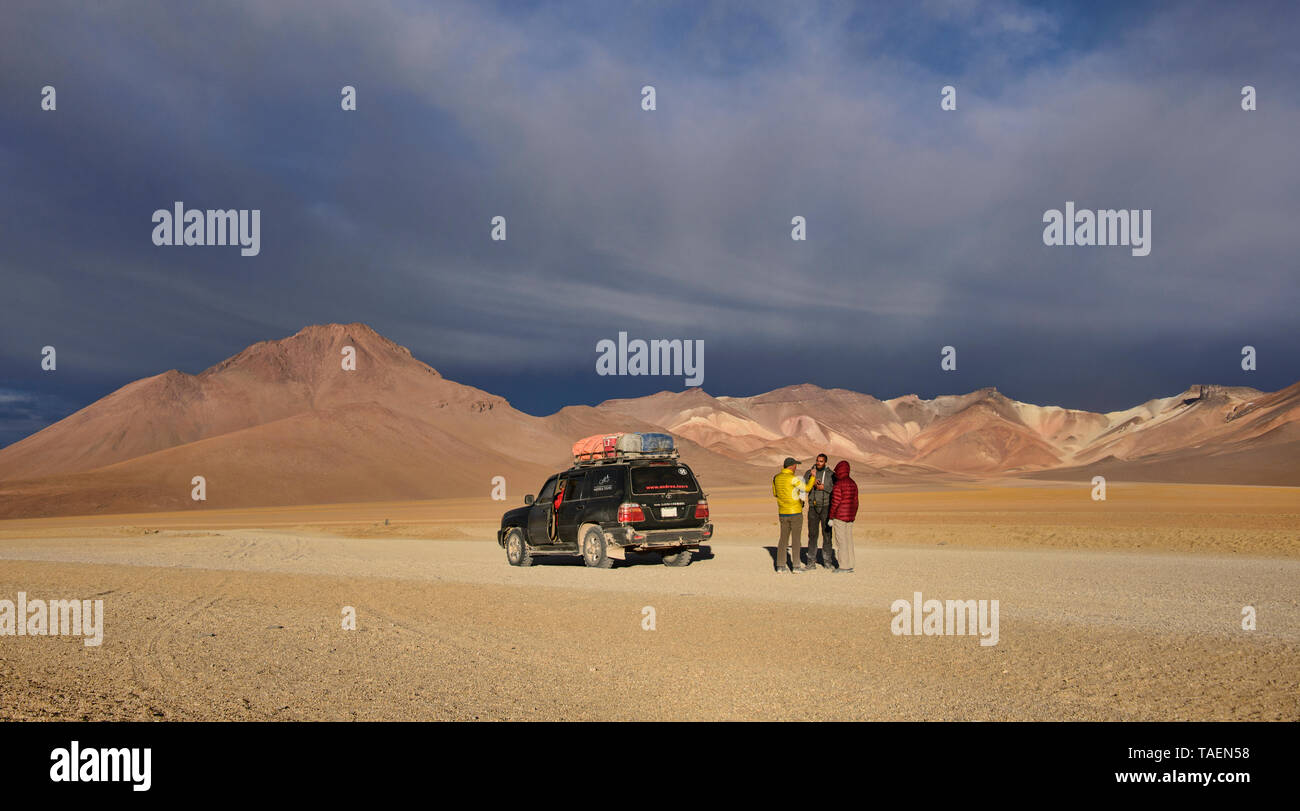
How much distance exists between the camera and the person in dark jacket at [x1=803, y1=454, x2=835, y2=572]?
1728 centimetres

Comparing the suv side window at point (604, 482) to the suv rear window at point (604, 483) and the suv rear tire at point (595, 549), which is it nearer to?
the suv rear window at point (604, 483)

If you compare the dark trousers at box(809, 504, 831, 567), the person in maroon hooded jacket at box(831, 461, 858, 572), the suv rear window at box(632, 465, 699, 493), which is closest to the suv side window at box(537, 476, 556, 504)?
the suv rear window at box(632, 465, 699, 493)

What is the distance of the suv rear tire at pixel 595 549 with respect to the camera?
18641 millimetres

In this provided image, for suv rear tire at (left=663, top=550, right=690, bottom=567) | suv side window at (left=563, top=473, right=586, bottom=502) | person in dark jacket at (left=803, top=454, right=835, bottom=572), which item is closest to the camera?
person in dark jacket at (left=803, top=454, right=835, bottom=572)

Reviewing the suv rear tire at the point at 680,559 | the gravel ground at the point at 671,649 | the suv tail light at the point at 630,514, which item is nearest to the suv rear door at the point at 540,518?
the suv tail light at the point at 630,514

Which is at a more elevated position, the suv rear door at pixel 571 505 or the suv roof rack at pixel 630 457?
the suv roof rack at pixel 630 457

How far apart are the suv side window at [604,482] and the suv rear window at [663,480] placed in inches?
14.0

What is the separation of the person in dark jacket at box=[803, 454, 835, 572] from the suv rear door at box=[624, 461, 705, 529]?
2.37 m

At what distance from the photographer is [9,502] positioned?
92.2 metres

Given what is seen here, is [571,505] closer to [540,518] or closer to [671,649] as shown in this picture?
[540,518]

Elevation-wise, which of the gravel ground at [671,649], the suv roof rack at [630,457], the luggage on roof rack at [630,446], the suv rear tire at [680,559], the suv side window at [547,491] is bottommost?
the suv rear tire at [680,559]

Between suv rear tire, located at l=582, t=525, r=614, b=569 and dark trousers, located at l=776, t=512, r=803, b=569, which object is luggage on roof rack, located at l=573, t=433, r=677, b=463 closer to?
suv rear tire, located at l=582, t=525, r=614, b=569

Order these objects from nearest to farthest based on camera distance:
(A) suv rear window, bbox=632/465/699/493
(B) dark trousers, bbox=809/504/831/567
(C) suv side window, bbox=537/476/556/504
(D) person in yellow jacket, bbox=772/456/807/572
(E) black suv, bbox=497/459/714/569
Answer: (D) person in yellow jacket, bbox=772/456/807/572
(B) dark trousers, bbox=809/504/831/567
(E) black suv, bbox=497/459/714/569
(A) suv rear window, bbox=632/465/699/493
(C) suv side window, bbox=537/476/556/504
